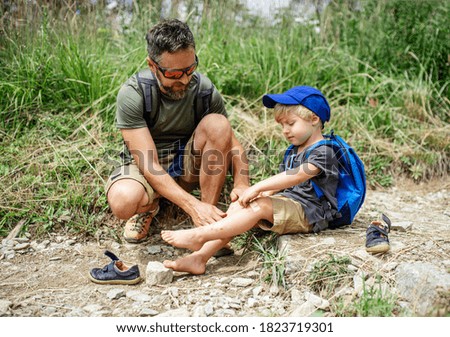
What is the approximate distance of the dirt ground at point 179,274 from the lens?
2387 millimetres

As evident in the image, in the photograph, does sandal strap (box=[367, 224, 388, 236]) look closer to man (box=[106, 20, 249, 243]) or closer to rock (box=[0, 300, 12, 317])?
man (box=[106, 20, 249, 243])

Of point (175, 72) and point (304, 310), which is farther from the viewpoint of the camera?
point (175, 72)


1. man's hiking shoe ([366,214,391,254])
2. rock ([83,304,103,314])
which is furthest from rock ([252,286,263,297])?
rock ([83,304,103,314])

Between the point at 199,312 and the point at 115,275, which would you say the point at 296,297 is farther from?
the point at 115,275

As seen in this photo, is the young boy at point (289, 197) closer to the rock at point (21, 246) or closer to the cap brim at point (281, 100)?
the cap brim at point (281, 100)

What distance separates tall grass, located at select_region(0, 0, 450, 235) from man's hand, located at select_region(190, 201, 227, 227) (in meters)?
0.86

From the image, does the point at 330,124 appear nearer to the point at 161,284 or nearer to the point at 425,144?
the point at 425,144

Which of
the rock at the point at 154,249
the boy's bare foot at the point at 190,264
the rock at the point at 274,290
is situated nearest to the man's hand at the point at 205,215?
the boy's bare foot at the point at 190,264

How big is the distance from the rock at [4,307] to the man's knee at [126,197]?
0.88 metres

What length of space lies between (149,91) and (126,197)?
71cm

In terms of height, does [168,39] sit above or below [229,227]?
above

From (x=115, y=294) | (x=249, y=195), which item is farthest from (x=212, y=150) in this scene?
(x=115, y=294)

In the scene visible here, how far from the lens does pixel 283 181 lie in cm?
269
